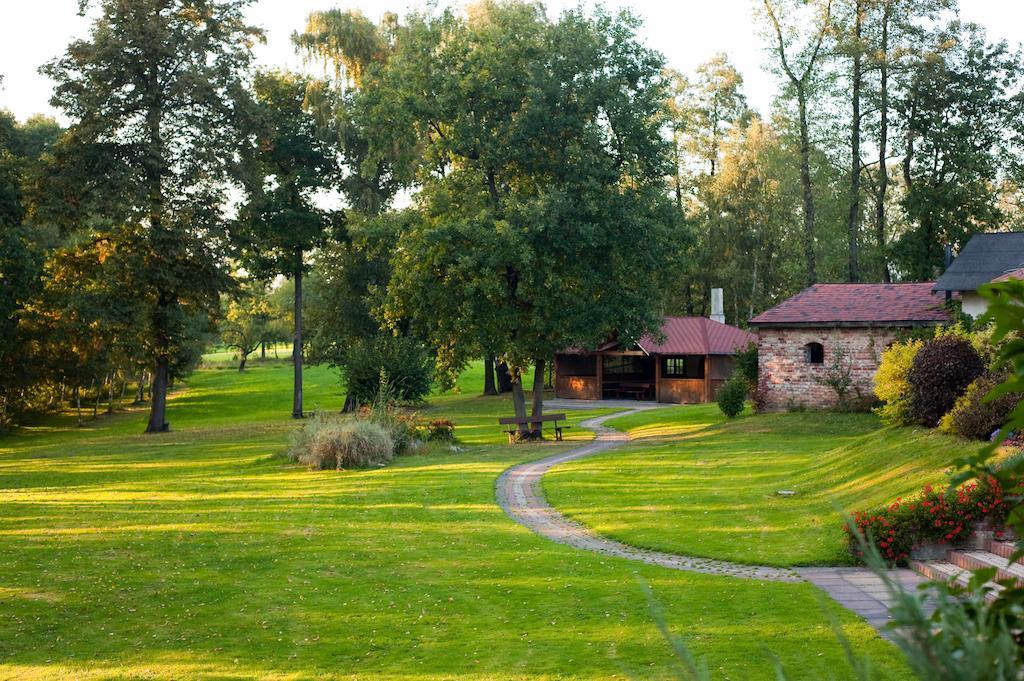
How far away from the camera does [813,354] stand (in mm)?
29703

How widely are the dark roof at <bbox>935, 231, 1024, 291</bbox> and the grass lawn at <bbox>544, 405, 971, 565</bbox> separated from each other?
452cm

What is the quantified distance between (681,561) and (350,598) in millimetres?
4412

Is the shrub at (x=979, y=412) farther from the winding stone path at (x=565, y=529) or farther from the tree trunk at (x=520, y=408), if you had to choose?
the tree trunk at (x=520, y=408)

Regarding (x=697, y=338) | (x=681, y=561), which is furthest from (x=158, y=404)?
(x=681, y=561)

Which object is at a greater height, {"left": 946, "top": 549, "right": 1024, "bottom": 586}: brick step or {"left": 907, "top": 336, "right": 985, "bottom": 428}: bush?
{"left": 907, "top": 336, "right": 985, "bottom": 428}: bush

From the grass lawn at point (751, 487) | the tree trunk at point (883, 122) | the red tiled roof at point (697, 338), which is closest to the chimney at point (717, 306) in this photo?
the red tiled roof at point (697, 338)

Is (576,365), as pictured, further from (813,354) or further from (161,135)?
(161,135)

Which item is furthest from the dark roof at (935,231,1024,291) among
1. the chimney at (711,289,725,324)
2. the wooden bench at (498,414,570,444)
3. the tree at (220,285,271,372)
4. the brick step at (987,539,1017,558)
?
the tree at (220,285,271,372)

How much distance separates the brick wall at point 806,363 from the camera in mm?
28484

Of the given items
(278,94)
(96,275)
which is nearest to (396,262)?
(96,275)

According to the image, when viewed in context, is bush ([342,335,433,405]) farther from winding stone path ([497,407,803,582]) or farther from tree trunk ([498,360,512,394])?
tree trunk ([498,360,512,394])

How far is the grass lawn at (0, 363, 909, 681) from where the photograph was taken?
325 inches

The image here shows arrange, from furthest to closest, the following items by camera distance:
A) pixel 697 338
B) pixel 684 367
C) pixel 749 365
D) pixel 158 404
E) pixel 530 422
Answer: pixel 684 367 → pixel 697 338 → pixel 158 404 → pixel 749 365 → pixel 530 422

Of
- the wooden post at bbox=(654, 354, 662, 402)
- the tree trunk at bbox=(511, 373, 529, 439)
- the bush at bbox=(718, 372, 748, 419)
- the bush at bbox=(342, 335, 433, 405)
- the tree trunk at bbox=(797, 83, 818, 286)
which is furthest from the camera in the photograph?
the wooden post at bbox=(654, 354, 662, 402)
